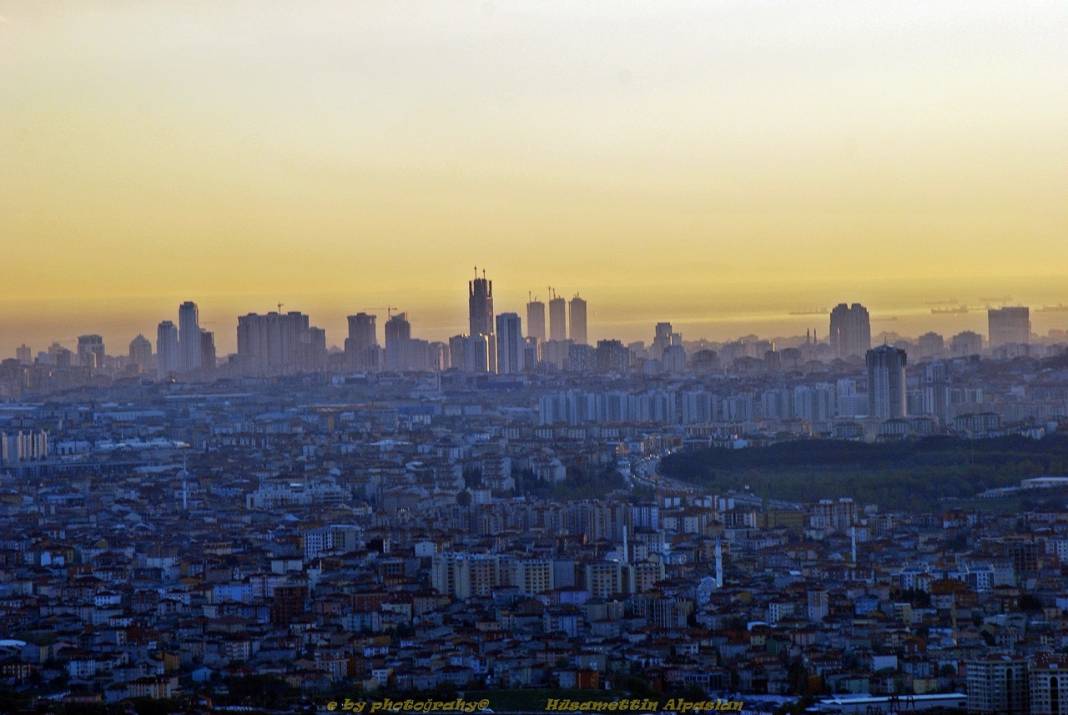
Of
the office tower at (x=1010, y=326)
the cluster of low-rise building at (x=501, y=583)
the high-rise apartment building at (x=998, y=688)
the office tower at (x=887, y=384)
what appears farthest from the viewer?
the office tower at (x=1010, y=326)

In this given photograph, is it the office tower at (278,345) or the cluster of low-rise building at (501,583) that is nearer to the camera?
the cluster of low-rise building at (501,583)

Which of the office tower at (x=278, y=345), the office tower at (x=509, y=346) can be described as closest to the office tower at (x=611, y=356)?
the office tower at (x=509, y=346)

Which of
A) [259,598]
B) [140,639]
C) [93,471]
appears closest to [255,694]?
[140,639]

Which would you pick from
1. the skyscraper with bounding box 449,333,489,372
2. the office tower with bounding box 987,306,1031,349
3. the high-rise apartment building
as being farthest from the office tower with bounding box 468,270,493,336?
the high-rise apartment building

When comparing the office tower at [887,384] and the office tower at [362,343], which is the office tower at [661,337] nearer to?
the office tower at [362,343]

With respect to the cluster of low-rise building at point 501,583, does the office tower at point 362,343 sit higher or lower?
higher

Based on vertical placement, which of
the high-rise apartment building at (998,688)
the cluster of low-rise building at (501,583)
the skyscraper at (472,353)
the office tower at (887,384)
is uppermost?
the skyscraper at (472,353)

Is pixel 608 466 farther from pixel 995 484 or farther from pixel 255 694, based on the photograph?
pixel 255 694

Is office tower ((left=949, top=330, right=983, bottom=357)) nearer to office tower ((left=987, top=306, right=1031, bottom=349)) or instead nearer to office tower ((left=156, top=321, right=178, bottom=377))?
office tower ((left=987, top=306, right=1031, bottom=349))
